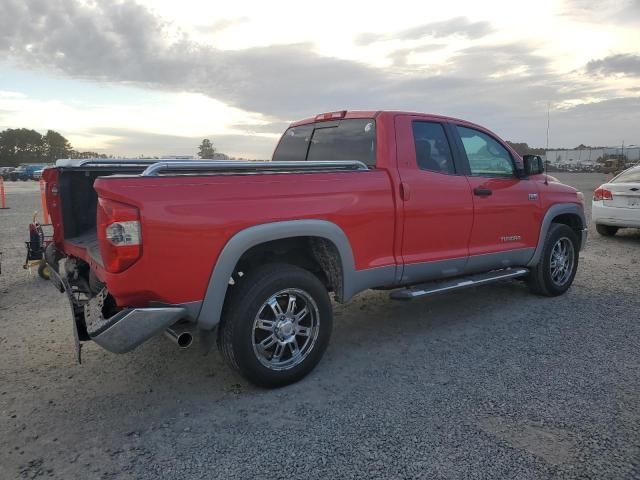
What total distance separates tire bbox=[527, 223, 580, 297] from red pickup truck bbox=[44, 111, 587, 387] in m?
0.24

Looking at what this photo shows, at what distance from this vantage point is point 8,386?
360 cm

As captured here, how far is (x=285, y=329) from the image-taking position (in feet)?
11.8

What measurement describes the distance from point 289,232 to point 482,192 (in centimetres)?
234

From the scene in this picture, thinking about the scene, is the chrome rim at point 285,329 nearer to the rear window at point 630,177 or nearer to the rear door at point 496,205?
the rear door at point 496,205

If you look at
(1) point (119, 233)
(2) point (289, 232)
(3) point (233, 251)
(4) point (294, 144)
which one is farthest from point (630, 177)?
(1) point (119, 233)

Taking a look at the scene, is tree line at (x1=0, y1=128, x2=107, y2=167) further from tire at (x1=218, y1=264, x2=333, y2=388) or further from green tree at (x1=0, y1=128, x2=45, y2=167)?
tire at (x1=218, y1=264, x2=333, y2=388)

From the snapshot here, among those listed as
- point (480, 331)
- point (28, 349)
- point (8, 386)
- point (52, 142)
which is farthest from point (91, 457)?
point (52, 142)

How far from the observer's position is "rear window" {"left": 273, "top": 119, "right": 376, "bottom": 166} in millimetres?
4402

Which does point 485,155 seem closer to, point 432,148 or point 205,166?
point 432,148

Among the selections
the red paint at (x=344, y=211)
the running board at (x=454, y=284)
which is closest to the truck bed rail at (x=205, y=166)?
the red paint at (x=344, y=211)

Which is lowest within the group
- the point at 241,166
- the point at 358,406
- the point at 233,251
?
the point at 358,406

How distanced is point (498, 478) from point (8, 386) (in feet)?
10.9

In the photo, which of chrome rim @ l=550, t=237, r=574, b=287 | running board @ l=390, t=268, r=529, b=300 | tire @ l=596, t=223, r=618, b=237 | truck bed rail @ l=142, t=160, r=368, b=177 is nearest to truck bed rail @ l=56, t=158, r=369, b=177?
truck bed rail @ l=142, t=160, r=368, b=177

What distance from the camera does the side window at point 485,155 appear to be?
5.01m
